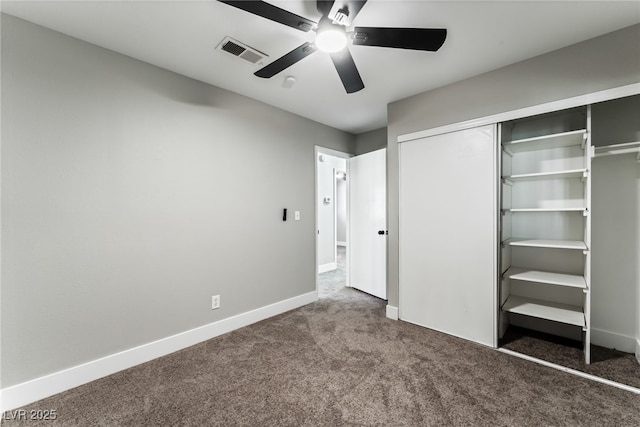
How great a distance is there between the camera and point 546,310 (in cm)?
234

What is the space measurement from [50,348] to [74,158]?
4.38 ft

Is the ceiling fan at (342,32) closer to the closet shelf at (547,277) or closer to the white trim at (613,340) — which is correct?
the closet shelf at (547,277)

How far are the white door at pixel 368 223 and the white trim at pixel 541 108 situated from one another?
1.03 m

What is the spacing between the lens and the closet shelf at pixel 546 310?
7.05 ft

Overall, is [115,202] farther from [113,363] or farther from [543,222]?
[543,222]

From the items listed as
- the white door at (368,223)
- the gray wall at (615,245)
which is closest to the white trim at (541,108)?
the gray wall at (615,245)

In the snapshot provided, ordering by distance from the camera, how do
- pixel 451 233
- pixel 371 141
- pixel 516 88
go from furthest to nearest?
pixel 371 141 → pixel 451 233 → pixel 516 88

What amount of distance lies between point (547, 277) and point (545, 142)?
1.24m

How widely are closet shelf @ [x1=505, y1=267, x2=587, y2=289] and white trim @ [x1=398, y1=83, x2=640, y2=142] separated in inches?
55.3

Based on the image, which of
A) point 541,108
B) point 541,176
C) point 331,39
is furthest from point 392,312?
point 331,39

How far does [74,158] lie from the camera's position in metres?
1.90

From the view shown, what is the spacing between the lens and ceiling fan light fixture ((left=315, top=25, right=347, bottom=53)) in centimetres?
149

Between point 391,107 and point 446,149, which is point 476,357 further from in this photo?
point 391,107

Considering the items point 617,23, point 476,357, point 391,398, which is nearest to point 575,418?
point 476,357
